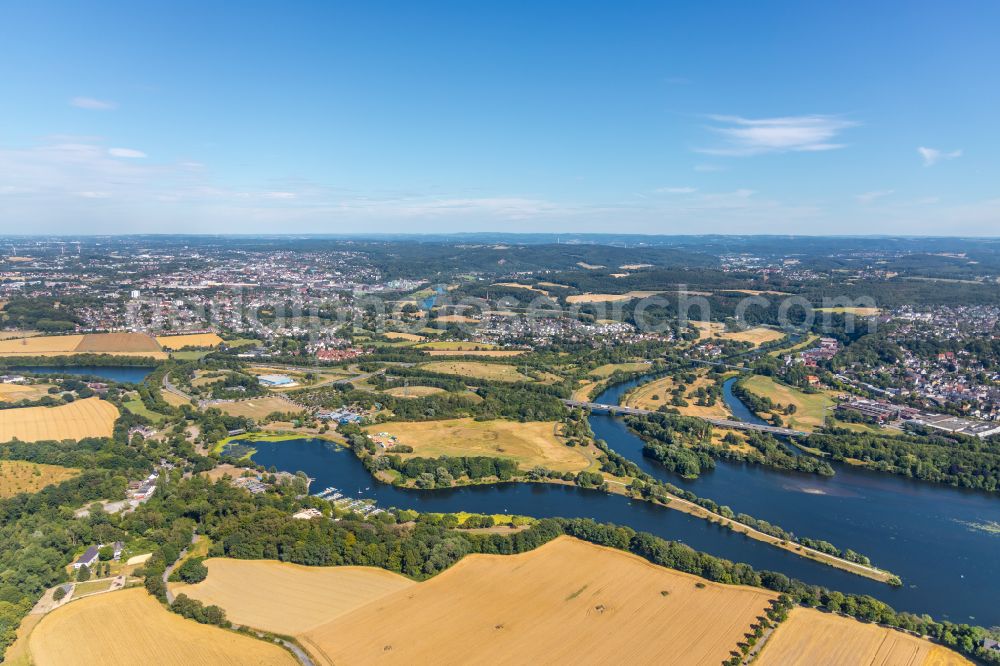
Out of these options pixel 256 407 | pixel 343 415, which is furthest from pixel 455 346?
pixel 256 407

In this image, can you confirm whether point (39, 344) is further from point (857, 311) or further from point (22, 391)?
point (857, 311)

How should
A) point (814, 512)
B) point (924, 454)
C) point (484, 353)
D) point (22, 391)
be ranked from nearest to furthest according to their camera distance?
point (814, 512), point (924, 454), point (22, 391), point (484, 353)

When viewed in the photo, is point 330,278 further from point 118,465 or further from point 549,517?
point 549,517

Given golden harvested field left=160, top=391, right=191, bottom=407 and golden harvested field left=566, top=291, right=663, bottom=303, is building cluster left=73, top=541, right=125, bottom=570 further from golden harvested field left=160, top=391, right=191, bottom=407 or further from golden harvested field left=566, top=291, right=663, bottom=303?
golden harvested field left=566, top=291, right=663, bottom=303

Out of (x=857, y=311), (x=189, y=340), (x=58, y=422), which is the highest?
(x=857, y=311)

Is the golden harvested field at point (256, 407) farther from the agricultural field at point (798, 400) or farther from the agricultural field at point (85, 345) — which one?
the agricultural field at point (798, 400)

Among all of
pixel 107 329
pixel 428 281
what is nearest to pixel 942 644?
pixel 107 329
